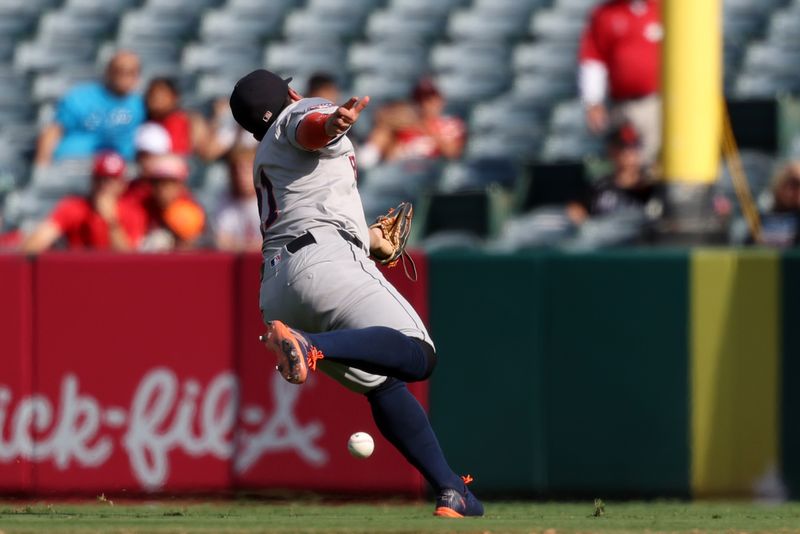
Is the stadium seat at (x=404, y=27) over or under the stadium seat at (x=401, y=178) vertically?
over

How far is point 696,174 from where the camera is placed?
7621 mm

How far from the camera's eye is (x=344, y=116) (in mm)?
4602

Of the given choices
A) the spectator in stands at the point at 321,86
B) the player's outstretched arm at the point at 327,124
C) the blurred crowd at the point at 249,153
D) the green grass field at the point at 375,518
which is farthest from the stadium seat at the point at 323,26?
the player's outstretched arm at the point at 327,124

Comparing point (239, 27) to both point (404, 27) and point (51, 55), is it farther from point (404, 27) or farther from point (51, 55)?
point (51, 55)

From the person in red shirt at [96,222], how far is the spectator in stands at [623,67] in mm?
2920

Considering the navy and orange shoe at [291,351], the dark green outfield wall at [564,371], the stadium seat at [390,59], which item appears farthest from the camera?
the stadium seat at [390,59]

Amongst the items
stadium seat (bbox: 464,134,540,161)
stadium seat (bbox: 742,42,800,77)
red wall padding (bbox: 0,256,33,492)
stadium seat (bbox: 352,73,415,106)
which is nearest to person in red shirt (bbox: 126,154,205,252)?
red wall padding (bbox: 0,256,33,492)

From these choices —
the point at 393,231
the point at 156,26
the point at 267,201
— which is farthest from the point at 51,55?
the point at 267,201

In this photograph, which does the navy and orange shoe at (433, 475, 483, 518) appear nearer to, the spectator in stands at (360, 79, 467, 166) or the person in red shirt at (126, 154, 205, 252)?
the person in red shirt at (126, 154, 205, 252)

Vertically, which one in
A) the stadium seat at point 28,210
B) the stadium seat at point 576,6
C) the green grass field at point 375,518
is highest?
the stadium seat at point 576,6

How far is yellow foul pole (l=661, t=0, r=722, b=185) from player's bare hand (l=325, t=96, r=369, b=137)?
3.29 meters

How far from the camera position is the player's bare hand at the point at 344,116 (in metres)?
4.59

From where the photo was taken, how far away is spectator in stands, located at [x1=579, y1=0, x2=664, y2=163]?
9242 millimetres

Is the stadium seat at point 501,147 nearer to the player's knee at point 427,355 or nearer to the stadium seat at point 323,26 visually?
the stadium seat at point 323,26
